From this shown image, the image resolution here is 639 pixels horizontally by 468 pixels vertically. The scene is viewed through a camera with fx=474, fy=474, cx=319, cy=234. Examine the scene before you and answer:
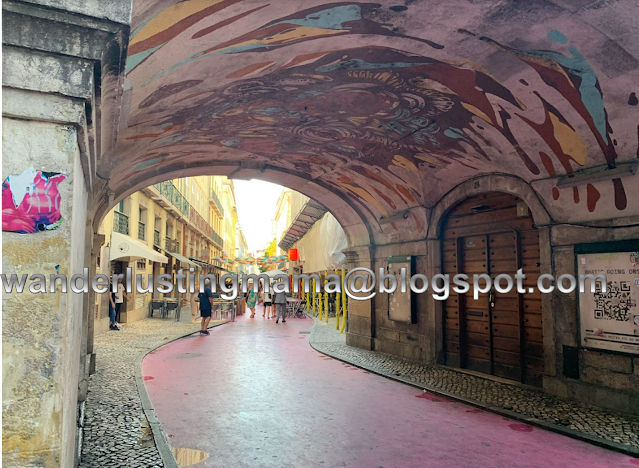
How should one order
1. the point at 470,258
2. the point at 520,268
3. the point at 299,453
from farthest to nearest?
the point at 470,258
the point at 520,268
the point at 299,453

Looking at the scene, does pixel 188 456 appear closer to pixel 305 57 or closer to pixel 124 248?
pixel 305 57

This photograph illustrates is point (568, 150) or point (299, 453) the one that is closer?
point (299, 453)

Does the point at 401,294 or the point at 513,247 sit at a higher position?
the point at 513,247

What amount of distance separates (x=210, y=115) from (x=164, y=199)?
16.1 metres

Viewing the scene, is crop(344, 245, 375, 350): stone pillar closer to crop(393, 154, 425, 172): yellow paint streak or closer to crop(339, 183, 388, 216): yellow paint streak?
crop(339, 183, 388, 216): yellow paint streak

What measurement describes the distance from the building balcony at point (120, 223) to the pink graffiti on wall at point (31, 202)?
15.2 meters

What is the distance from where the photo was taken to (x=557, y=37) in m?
4.62

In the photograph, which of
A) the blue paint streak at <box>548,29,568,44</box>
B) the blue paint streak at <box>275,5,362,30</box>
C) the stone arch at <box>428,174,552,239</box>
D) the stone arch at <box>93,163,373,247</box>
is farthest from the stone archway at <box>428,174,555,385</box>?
the blue paint streak at <box>275,5,362,30</box>

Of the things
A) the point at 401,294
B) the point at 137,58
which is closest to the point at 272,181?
the point at 401,294

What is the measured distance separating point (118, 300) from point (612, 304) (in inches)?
568

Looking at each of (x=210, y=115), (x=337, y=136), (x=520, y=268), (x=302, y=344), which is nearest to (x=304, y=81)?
(x=210, y=115)

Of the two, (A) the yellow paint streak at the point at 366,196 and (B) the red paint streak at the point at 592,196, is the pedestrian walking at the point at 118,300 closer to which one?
(A) the yellow paint streak at the point at 366,196

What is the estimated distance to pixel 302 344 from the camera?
12781mm

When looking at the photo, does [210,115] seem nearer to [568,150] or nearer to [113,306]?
[568,150]
